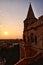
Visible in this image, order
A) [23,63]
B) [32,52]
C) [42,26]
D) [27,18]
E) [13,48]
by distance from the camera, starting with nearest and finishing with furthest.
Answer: [23,63]
[42,26]
[32,52]
[27,18]
[13,48]

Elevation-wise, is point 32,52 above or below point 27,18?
below

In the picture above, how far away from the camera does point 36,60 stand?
42.4 feet

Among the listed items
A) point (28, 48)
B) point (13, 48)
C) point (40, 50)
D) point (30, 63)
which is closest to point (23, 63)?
point (30, 63)

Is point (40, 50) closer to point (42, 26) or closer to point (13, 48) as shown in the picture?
point (42, 26)

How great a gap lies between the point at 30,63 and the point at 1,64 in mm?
10910

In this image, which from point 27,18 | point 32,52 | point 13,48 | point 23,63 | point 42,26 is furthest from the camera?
point 13,48

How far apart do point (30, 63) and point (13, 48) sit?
19.3 metres

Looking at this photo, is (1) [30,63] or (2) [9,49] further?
(2) [9,49]

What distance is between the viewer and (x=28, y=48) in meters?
17.6

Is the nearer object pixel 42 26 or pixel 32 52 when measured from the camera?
pixel 42 26

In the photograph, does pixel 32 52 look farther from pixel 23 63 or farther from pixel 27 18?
pixel 27 18

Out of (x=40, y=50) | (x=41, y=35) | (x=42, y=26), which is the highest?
(x=42, y=26)

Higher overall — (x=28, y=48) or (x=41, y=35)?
(x=41, y=35)

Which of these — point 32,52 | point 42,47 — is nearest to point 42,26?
point 42,47
